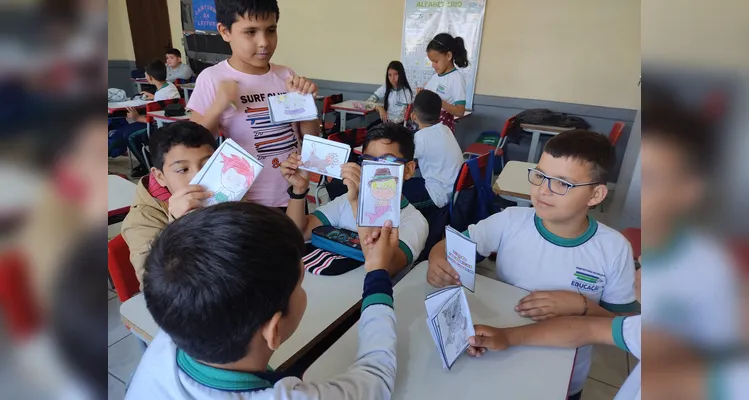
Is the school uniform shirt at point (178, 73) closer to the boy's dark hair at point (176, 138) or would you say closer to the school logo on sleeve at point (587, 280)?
the boy's dark hair at point (176, 138)

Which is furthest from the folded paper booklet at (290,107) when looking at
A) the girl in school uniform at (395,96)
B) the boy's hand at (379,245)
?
the girl in school uniform at (395,96)

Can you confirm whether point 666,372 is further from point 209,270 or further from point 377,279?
point 377,279

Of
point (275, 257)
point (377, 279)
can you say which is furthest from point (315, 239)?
point (275, 257)

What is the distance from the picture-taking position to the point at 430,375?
105 cm

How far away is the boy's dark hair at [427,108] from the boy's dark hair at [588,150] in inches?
70.1

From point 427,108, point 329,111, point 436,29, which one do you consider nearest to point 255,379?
point 427,108

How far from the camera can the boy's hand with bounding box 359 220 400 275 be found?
3.92ft

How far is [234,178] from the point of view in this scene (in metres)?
1.29

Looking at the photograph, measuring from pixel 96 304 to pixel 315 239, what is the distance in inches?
58.5

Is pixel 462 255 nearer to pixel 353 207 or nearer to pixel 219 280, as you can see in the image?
pixel 353 207

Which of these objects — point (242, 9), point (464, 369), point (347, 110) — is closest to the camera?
point (464, 369)

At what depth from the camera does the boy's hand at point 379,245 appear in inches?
47.0

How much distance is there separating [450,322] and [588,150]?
0.77 metres

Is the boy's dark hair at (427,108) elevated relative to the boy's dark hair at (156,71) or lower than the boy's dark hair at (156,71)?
elevated
